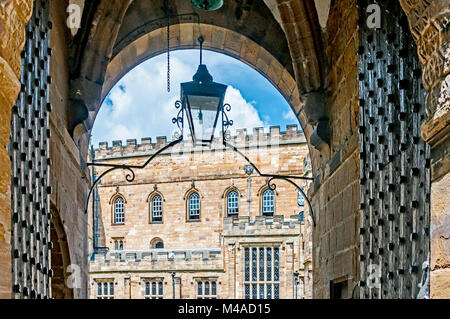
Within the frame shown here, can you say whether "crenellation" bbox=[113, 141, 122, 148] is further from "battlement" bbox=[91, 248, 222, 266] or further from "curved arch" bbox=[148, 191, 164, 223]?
"battlement" bbox=[91, 248, 222, 266]

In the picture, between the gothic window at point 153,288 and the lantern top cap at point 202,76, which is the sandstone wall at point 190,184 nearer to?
the gothic window at point 153,288

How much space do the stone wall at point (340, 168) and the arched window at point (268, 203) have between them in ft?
91.6

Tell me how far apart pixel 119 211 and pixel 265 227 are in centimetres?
1208

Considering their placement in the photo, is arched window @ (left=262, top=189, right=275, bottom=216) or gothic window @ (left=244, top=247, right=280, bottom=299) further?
arched window @ (left=262, top=189, right=275, bottom=216)

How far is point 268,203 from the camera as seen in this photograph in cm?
3469

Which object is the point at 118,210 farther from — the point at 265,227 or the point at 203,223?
the point at 265,227

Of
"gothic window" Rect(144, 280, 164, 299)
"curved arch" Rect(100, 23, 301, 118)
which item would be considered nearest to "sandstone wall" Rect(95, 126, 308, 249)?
"gothic window" Rect(144, 280, 164, 299)

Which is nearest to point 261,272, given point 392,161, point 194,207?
point 194,207

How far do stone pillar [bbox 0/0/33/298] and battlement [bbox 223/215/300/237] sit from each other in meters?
26.3

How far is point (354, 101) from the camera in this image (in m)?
5.04

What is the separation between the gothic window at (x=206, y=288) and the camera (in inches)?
1144

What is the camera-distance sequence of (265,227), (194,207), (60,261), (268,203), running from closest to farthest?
(60,261), (265,227), (268,203), (194,207)

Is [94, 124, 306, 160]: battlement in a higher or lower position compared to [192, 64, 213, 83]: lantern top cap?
higher

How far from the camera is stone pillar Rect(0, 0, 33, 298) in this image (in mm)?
2336
